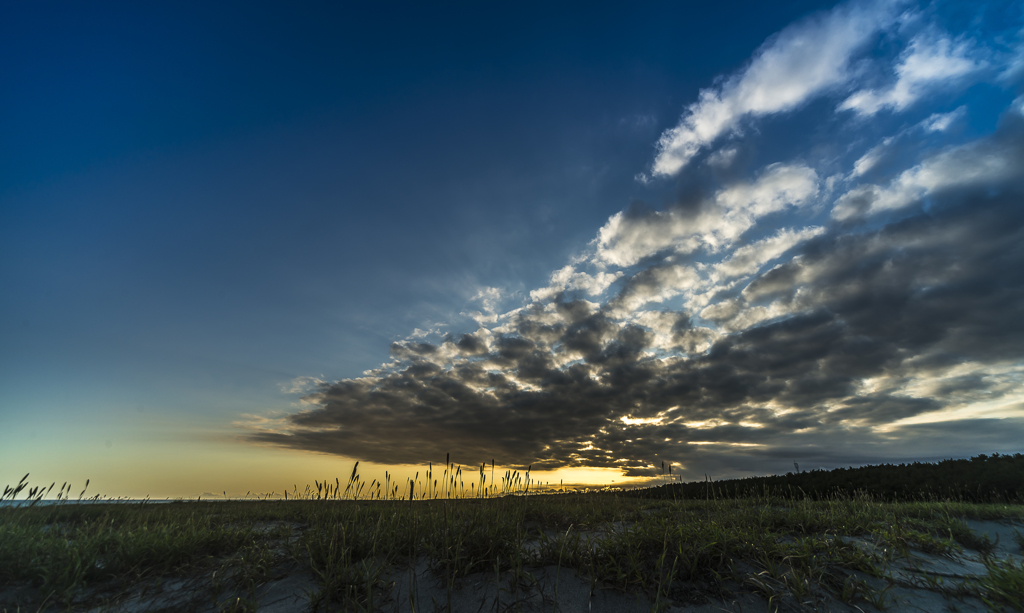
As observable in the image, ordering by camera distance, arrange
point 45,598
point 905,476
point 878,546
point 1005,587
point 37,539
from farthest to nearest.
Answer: point 905,476, point 37,539, point 878,546, point 45,598, point 1005,587

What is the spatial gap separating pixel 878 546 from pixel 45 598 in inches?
443

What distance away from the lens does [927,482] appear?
1988 centimetres

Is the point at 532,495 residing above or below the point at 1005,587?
above

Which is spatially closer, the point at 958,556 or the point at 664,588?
the point at 664,588

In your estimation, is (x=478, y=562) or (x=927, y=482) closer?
(x=478, y=562)

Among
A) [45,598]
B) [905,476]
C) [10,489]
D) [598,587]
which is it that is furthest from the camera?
[905,476]

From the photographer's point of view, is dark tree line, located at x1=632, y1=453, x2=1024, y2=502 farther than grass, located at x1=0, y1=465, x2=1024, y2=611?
Yes

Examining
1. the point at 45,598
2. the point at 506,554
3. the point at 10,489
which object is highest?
the point at 10,489

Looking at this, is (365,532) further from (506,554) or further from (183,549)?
(183,549)

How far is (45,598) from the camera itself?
498 cm

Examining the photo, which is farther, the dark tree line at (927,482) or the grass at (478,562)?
the dark tree line at (927,482)

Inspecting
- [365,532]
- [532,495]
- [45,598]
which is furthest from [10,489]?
[532,495]

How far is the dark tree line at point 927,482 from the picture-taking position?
52.1 feet

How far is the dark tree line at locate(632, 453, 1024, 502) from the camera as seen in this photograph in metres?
15.9
